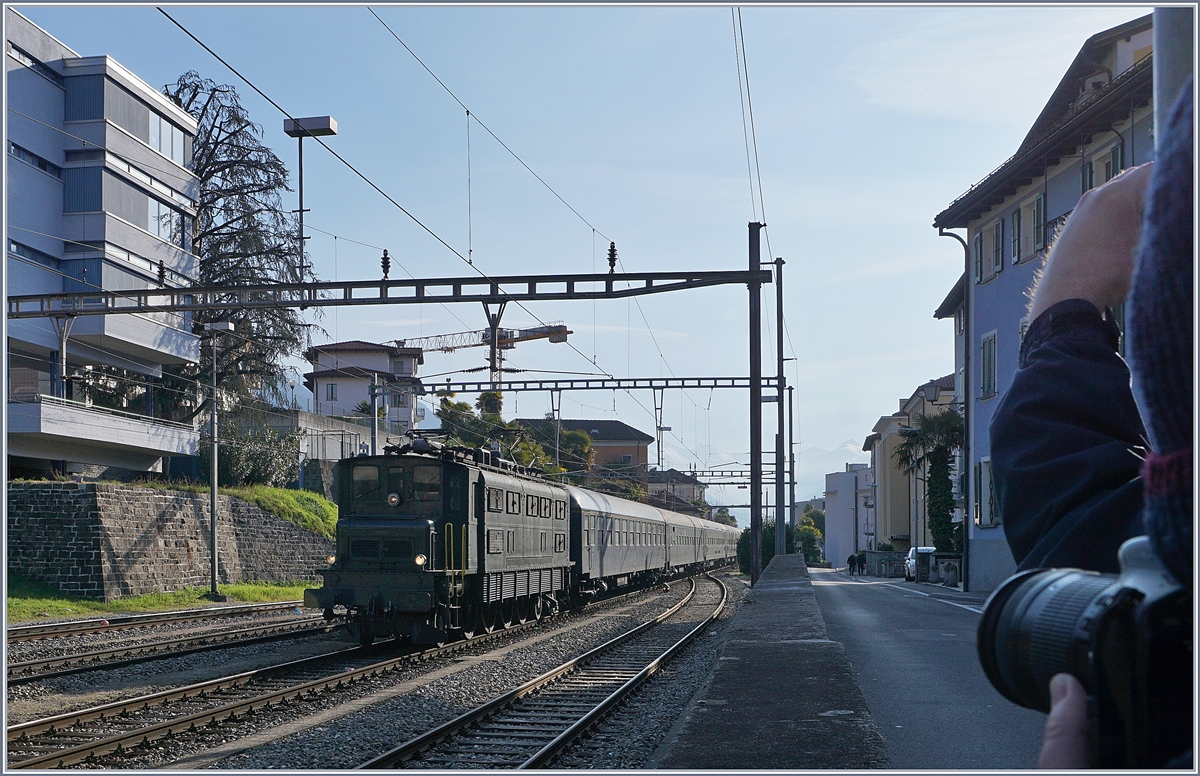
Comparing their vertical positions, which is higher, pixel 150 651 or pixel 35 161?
pixel 35 161

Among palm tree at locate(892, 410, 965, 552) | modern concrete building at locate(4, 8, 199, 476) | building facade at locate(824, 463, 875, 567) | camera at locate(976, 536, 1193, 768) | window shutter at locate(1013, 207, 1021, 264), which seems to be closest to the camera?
camera at locate(976, 536, 1193, 768)

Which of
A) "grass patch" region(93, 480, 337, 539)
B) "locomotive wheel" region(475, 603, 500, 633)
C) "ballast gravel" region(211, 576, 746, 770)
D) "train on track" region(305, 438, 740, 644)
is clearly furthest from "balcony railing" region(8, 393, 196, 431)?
"ballast gravel" region(211, 576, 746, 770)

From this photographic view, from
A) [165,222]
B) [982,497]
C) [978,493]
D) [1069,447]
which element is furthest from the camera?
[165,222]

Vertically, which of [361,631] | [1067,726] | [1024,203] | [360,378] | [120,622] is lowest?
[120,622]

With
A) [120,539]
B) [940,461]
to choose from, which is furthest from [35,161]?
[940,461]

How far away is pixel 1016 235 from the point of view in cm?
2917

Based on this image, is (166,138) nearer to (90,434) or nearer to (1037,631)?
(90,434)

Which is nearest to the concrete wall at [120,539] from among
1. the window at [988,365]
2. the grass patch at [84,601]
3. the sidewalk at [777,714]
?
the grass patch at [84,601]

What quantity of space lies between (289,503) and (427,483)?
74.3 feet

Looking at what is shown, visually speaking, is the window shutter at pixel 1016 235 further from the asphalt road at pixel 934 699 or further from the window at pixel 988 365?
the asphalt road at pixel 934 699

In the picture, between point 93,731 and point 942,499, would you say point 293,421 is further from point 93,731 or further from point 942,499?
point 93,731

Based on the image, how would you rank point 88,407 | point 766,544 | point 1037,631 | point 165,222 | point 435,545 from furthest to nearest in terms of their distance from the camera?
point 766,544 → point 165,222 → point 88,407 → point 435,545 → point 1037,631

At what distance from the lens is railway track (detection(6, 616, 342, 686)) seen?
1421 centimetres

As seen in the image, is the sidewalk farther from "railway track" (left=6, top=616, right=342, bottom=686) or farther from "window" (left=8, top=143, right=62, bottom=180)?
"window" (left=8, top=143, right=62, bottom=180)
